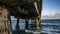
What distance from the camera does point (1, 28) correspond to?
356 cm

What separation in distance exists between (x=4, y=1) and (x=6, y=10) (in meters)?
0.24

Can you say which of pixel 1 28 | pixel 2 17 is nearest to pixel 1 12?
pixel 2 17

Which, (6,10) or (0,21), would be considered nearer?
(0,21)

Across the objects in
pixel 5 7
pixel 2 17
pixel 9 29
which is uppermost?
pixel 5 7

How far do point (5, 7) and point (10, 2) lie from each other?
199 millimetres

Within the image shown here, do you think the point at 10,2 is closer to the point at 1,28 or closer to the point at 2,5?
the point at 2,5

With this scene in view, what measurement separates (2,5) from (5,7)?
0.33ft

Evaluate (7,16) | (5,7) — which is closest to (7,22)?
(7,16)

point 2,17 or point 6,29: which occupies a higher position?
point 2,17

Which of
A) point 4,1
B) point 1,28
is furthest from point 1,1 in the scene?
point 1,28

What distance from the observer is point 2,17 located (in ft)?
12.0

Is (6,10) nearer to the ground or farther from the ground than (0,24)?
farther from the ground

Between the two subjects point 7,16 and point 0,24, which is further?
point 7,16

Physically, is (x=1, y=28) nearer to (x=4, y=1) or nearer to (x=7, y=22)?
(x=7, y=22)
